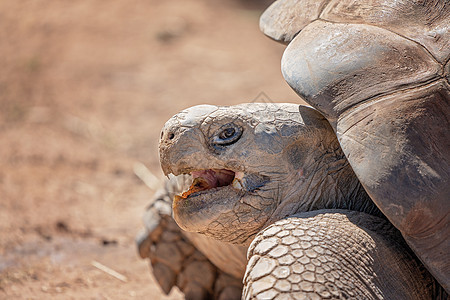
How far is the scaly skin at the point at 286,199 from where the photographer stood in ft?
7.06

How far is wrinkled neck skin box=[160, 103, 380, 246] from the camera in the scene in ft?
7.90

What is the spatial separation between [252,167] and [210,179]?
8.2 inches

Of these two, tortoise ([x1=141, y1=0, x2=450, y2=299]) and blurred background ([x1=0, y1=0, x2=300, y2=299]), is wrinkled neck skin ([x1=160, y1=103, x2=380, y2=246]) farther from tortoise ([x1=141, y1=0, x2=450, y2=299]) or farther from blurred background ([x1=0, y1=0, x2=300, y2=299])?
blurred background ([x1=0, y1=0, x2=300, y2=299])

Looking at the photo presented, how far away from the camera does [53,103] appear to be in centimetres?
767

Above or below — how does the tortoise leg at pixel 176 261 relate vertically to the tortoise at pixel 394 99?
below

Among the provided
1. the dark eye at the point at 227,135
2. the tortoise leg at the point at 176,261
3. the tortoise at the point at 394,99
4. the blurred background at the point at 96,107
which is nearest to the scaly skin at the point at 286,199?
the dark eye at the point at 227,135

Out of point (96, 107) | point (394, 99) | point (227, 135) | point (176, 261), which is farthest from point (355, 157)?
point (96, 107)

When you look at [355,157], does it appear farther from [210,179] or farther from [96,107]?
[96,107]

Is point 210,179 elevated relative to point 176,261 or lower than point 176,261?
elevated

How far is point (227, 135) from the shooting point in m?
2.46

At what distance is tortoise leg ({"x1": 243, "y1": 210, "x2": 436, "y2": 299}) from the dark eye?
402 millimetres

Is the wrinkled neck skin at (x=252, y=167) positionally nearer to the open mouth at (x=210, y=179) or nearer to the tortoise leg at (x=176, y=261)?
the open mouth at (x=210, y=179)

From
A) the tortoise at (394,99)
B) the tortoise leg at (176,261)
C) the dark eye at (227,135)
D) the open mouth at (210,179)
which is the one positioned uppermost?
the tortoise at (394,99)

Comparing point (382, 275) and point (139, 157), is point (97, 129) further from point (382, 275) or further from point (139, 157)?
point (382, 275)
